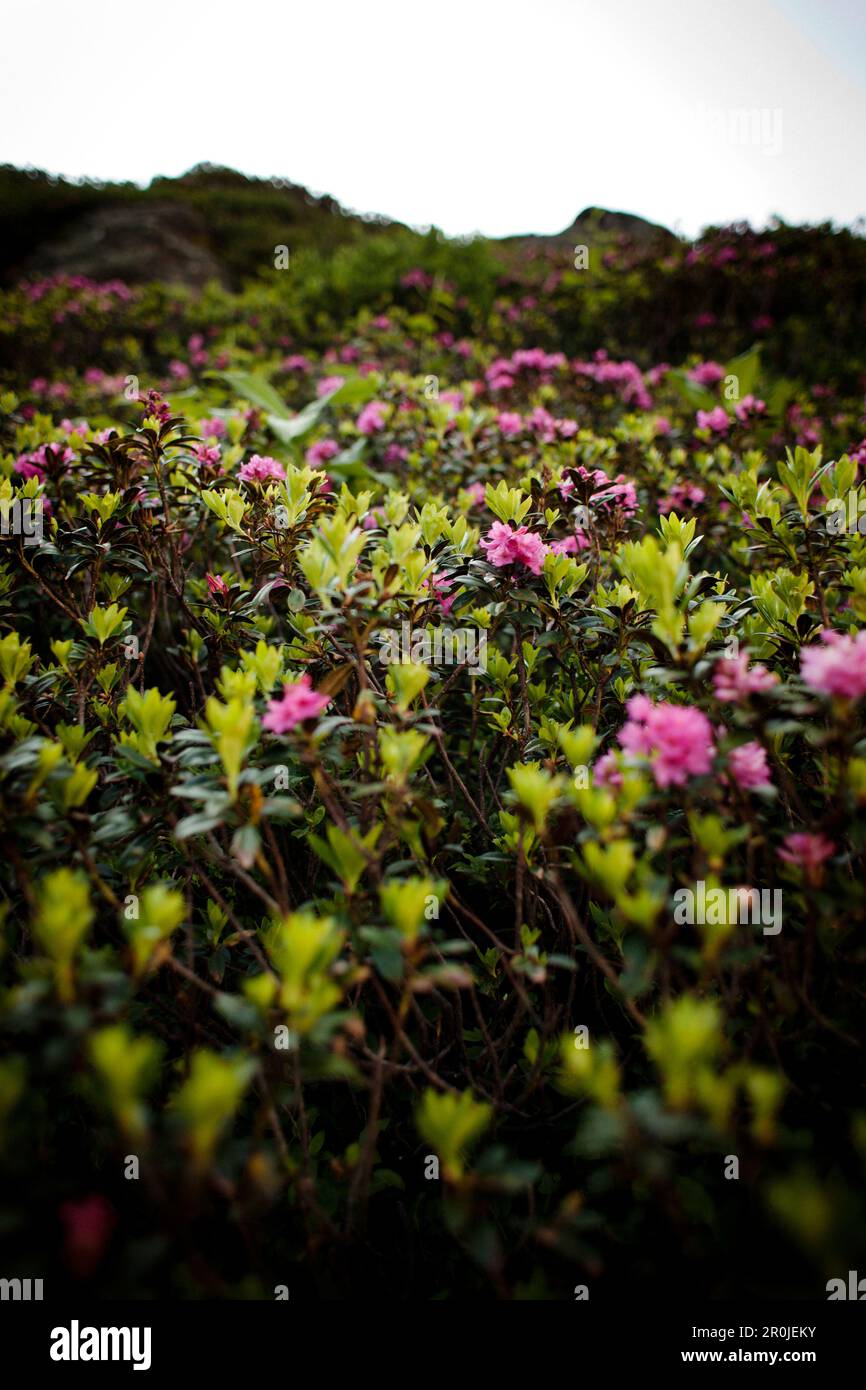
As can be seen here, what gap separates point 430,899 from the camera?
148 centimetres

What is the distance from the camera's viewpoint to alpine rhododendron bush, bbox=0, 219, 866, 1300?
100 cm

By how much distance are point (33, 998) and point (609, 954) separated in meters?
1.38

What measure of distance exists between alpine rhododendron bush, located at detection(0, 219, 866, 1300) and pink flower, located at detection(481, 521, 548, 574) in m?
0.02

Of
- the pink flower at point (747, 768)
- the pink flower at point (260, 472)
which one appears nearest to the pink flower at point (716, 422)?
the pink flower at point (260, 472)

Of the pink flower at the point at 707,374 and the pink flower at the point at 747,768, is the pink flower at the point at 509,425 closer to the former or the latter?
the pink flower at the point at 707,374

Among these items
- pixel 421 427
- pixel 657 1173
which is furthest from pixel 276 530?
pixel 421 427

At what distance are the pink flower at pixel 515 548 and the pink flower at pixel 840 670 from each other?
2.66 ft

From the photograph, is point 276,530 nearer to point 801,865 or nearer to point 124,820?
point 124,820

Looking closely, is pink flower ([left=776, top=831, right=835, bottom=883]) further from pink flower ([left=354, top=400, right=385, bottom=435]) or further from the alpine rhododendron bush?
pink flower ([left=354, top=400, right=385, bottom=435])

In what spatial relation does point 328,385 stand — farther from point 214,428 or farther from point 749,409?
point 749,409

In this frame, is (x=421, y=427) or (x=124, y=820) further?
(x=421, y=427)
